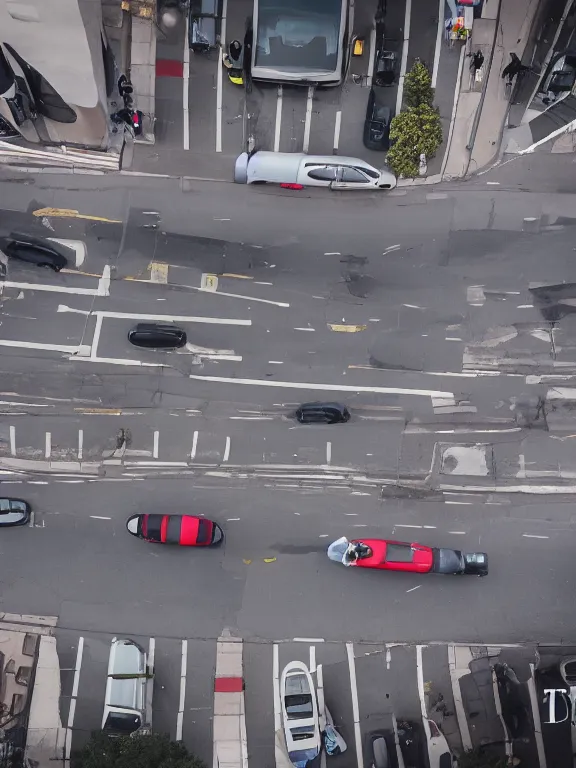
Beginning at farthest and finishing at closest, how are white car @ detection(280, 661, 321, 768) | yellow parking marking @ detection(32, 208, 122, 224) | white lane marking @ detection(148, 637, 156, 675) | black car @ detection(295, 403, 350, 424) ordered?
1. yellow parking marking @ detection(32, 208, 122, 224)
2. black car @ detection(295, 403, 350, 424)
3. white lane marking @ detection(148, 637, 156, 675)
4. white car @ detection(280, 661, 321, 768)

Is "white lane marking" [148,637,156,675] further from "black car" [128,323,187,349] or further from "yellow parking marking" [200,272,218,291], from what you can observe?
"yellow parking marking" [200,272,218,291]

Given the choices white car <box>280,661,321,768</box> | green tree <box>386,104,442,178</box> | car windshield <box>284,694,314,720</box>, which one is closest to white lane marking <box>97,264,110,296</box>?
green tree <box>386,104,442,178</box>

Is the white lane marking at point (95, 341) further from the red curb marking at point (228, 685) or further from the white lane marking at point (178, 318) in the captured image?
the red curb marking at point (228, 685)

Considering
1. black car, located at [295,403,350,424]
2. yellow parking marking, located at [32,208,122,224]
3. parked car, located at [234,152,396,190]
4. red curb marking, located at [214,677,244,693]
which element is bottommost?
red curb marking, located at [214,677,244,693]

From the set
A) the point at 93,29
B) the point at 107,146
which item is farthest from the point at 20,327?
the point at 93,29

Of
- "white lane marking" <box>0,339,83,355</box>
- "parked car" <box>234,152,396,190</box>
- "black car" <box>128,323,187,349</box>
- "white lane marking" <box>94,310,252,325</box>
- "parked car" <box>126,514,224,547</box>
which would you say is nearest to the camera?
"parked car" <box>126,514,224,547</box>

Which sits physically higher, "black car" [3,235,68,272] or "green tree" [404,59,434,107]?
"green tree" [404,59,434,107]

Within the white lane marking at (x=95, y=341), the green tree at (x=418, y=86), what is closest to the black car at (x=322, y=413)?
the white lane marking at (x=95, y=341)
